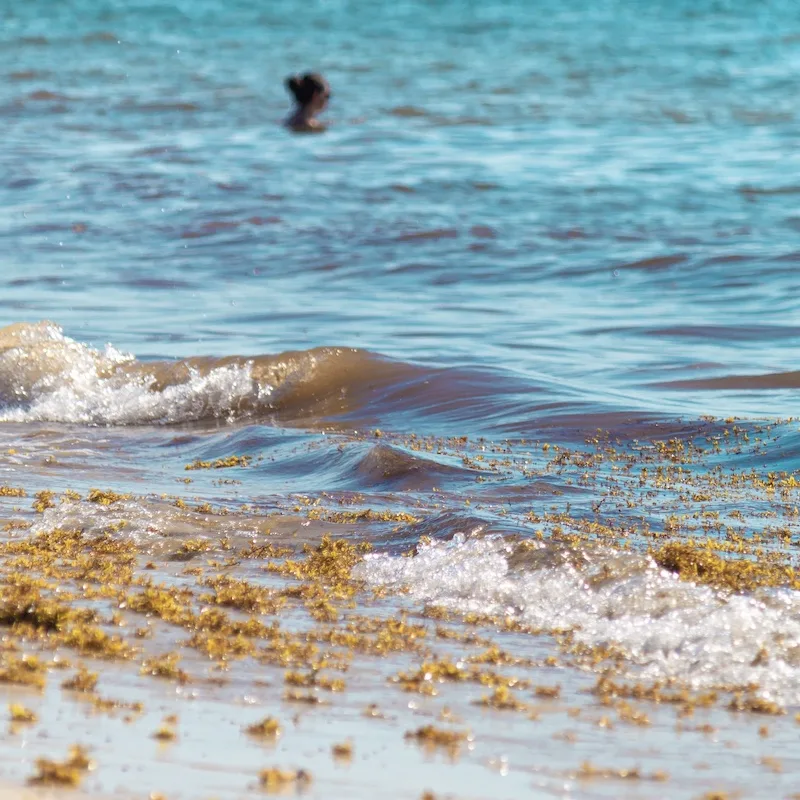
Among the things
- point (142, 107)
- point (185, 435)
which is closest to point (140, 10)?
point (142, 107)

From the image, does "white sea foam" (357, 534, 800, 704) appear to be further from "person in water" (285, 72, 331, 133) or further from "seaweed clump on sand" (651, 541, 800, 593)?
"person in water" (285, 72, 331, 133)

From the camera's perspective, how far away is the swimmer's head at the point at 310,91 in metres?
21.6

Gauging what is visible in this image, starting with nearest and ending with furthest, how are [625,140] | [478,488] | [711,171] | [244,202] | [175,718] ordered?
[175,718] → [478,488] → [244,202] → [711,171] → [625,140]

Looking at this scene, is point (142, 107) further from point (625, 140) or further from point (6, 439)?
point (6, 439)

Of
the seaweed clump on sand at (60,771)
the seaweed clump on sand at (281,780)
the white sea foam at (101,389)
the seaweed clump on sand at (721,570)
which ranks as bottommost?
the seaweed clump on sand at (281,780)

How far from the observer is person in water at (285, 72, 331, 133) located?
70.8 ft

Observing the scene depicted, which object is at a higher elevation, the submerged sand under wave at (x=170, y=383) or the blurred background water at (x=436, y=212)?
the blurred background water at (x=436, y=212)

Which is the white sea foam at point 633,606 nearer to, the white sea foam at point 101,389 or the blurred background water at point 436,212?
the blurred background water at point 436,212

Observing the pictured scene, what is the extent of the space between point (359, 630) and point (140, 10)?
156 feet

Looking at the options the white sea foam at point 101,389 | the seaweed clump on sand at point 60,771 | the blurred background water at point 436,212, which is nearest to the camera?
the seaweed clump on sand at point 60,771

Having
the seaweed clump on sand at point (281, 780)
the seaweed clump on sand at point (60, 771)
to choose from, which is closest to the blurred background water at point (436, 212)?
the seaweed clump on sand at point (281, 780)

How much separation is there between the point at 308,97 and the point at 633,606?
18.4 metres

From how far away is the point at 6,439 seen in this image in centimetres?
751

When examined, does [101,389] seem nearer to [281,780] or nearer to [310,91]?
[281,780]
